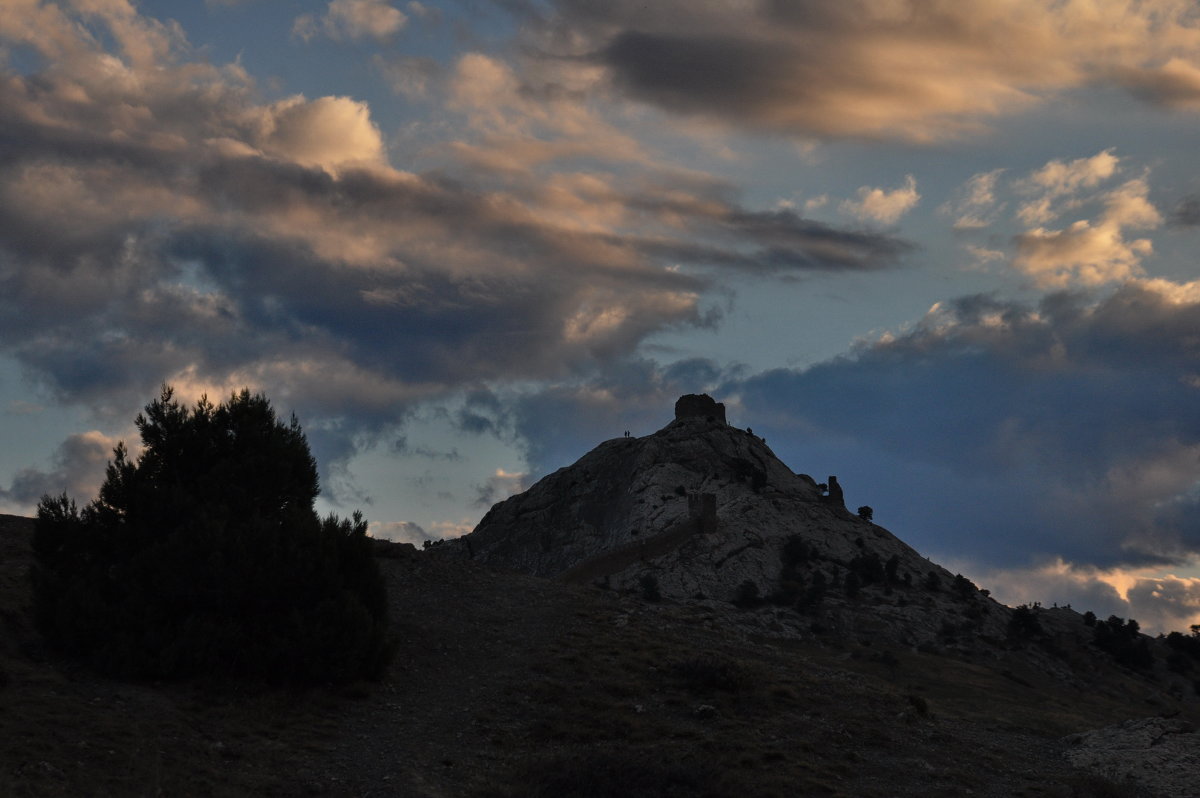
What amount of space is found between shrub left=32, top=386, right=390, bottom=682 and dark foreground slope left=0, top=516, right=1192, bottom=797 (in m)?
0.97

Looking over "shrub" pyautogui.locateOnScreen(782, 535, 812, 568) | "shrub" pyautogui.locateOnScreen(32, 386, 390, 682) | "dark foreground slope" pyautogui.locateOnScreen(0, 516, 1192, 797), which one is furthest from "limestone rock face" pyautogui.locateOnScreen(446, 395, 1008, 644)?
"shrub" pyautogui.locateOnScreen(32, 386, 390, 682)

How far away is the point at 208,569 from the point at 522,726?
1012cm

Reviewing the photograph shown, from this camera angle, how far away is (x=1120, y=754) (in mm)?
32375

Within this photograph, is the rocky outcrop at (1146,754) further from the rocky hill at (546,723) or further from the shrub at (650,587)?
the shrub at (650,587)

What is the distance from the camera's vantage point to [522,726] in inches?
1151

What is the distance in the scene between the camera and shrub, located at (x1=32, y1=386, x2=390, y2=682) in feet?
94.9

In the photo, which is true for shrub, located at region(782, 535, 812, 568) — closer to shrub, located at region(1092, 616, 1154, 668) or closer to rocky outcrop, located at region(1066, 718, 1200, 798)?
shrub, located at region(1092, 616, 1154, 668)

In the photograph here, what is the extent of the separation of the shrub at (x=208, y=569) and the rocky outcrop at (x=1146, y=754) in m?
21.9

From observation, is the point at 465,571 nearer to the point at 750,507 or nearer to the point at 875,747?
the point at 875,747

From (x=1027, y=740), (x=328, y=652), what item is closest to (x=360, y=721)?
(x=328, y=652)

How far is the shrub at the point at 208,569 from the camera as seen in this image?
94.9 ft

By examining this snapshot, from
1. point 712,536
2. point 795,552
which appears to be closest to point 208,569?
point 712,536

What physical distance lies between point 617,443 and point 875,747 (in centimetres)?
9638

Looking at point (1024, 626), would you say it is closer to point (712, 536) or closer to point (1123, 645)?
point (1123, 645)
